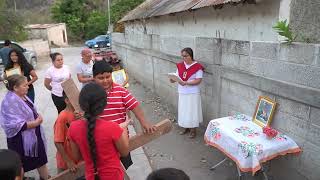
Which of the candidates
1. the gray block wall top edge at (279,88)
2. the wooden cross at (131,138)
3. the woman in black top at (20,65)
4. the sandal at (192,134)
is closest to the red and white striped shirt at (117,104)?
the wooden cross at (131,138)

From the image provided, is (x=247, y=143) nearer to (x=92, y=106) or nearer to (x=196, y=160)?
(x=196, y=160)

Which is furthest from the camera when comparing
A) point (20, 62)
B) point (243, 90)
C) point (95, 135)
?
point (20, 62)

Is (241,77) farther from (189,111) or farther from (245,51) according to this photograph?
(189,111)

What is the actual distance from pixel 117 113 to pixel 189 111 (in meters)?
2.97

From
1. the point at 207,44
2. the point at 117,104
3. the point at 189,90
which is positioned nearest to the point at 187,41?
the point at 207,44

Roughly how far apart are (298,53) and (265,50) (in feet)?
2.05

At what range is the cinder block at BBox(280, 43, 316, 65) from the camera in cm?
340

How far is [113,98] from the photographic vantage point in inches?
123

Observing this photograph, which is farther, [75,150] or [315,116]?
[315,116]

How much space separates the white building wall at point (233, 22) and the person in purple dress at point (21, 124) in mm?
3786

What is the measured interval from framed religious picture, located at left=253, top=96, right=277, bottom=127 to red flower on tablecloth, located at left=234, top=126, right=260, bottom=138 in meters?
0.25

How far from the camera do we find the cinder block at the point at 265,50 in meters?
3.95

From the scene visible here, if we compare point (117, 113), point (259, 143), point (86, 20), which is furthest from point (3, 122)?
point (86, 20)

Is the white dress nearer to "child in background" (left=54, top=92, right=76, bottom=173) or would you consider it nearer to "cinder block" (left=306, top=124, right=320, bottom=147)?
"cinder block" (left=306, top=124, right=320, bottom=147)
